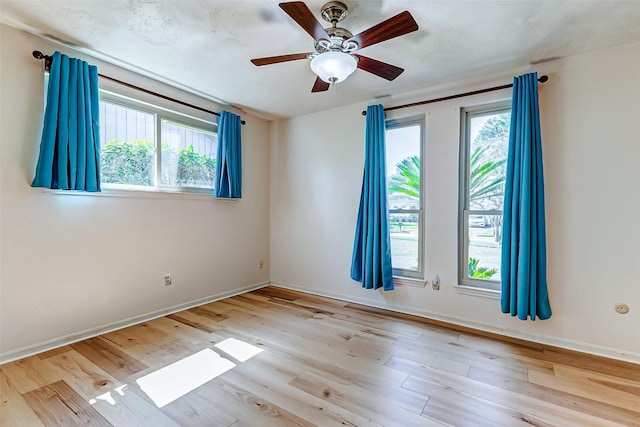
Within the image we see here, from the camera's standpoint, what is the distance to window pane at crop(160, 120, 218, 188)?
10.4ft

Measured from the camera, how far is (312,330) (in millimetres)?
2781

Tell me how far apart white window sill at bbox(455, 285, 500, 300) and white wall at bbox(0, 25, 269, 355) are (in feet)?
8.83

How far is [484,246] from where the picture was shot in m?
2.90

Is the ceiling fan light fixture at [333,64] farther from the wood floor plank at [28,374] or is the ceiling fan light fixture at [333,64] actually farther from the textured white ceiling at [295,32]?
the wood floor plank at [28,374]

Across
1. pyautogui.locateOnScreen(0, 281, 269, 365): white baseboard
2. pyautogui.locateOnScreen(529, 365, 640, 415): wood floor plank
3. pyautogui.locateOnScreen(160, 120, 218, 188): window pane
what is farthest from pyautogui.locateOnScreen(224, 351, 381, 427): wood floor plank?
pyautogui.locateOnScreen(160, 120, 218, 188): window pane

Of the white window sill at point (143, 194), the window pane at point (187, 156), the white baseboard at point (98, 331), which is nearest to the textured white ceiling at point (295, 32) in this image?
the window pane at point (187, 156)

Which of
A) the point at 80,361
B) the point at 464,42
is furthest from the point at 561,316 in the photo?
the point at 80,361

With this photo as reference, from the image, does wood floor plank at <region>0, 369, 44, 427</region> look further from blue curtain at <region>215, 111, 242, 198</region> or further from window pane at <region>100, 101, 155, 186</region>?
blue curtain at <region>215, 111, 242, 198</region>

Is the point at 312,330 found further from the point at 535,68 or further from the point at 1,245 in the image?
the point at 535,68

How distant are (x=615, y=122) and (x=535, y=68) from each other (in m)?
0.74

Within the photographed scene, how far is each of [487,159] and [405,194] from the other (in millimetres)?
848

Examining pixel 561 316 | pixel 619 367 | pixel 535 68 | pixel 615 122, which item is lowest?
pixel 619 367

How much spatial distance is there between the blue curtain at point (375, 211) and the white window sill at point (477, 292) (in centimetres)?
67

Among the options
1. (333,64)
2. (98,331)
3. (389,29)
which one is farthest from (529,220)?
(98,331)
